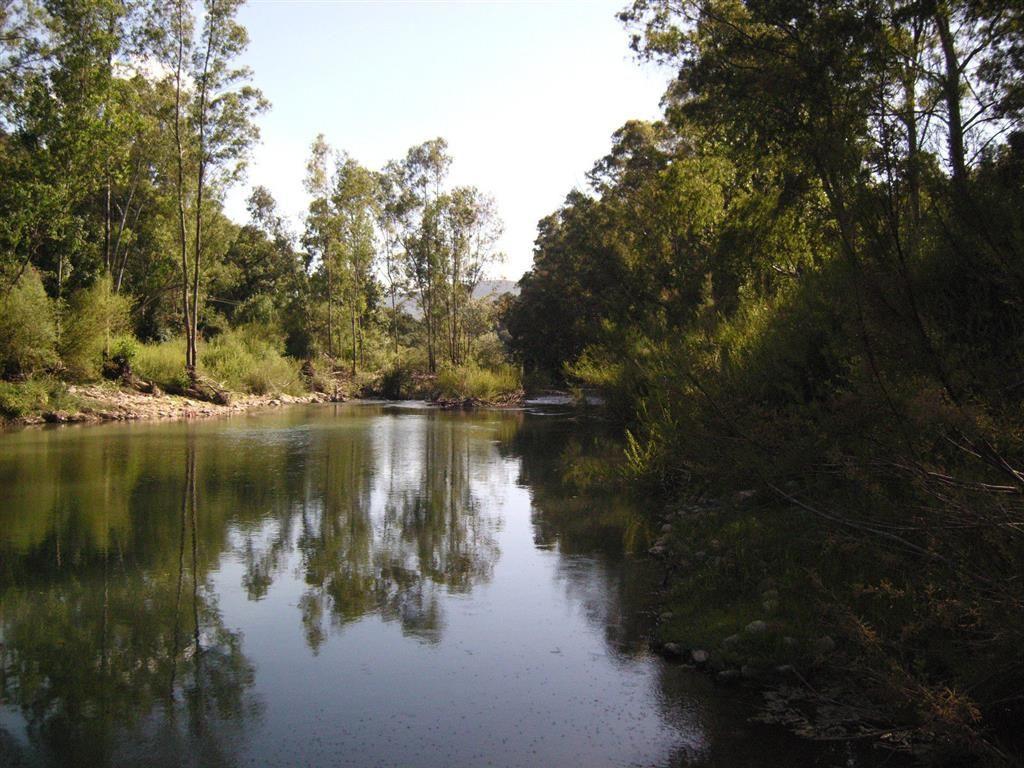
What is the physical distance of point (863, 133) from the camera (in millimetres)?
4301

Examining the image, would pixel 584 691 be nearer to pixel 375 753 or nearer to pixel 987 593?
pixel 375 753

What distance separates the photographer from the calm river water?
14.2 ft

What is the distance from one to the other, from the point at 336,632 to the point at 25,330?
1959 centimetres

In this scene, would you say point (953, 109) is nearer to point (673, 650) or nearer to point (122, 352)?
point (673, 650)

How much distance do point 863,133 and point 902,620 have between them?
284cm

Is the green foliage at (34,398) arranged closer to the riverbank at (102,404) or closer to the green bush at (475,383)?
the riverbank at (102,404)

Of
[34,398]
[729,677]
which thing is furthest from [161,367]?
[729,677]

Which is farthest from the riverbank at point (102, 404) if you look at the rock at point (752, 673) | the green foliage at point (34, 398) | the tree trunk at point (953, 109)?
the tree trunk at point (953, 109)

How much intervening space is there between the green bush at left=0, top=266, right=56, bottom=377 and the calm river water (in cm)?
1088

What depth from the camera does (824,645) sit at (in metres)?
4.85

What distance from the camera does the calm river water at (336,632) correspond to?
14.2 feet

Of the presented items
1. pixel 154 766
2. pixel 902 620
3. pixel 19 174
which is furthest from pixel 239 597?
pixel 19 174

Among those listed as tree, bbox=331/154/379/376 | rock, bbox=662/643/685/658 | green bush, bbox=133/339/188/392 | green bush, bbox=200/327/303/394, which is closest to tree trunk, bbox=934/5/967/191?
rock, bbox=662/643/685/658

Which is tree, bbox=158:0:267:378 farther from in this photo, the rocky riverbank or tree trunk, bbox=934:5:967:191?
tree trunk, bbox=934:5:967:191
